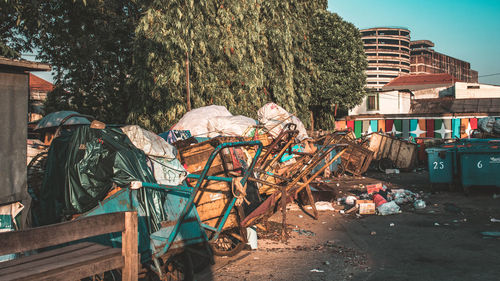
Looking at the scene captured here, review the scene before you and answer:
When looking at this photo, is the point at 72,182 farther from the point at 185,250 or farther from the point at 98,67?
the point at 98,67

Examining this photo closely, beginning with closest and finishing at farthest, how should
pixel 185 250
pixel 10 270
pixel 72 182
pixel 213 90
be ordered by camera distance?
pixel 10 270 → pixel 185 250 → pixel 72 182 → pixel 213 90

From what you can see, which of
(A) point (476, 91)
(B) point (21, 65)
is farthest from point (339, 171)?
(A) point (476, 91)

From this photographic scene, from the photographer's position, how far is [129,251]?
2.58 meters

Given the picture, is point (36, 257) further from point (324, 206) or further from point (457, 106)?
point (457, 106)

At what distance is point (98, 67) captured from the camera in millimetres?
17359

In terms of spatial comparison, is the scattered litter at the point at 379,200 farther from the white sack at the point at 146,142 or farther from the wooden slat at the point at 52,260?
the wooden slat at the point at 52,260

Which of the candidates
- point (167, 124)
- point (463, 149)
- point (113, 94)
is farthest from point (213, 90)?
point (463, 149)

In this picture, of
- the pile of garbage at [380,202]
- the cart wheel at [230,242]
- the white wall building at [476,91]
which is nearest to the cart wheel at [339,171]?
the pile of garbage at [380,202]

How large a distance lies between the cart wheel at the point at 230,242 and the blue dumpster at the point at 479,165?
7484 mm

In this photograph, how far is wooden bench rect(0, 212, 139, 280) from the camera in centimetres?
214

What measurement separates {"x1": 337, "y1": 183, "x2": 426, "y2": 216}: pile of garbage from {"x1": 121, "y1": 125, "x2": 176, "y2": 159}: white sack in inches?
192

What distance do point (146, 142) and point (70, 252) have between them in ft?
9.61

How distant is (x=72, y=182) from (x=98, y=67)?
45.9ft

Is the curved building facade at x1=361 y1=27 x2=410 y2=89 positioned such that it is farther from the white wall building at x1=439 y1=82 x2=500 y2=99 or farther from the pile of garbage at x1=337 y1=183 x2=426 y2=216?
the pile of garbage at x1=337 y1=183 x2=426 y2=216
